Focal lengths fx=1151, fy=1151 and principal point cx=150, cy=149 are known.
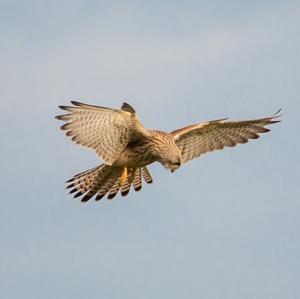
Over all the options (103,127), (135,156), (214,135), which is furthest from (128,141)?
(214,135)

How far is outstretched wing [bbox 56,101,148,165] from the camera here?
2006cm

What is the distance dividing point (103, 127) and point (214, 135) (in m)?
3.68

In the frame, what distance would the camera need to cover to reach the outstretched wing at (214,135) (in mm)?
23172

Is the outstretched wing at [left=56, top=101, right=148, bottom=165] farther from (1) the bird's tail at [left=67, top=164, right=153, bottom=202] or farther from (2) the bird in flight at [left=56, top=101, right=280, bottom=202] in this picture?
(1) the bird's tail at [left=67, top=164, right=153, bottom=202]

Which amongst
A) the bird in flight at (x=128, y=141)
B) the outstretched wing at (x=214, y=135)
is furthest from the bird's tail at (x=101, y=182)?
the outstretched wing at (x=214, y=135)

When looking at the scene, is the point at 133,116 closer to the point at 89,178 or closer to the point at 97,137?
the point at 97,137

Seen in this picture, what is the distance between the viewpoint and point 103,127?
20609 millimetres

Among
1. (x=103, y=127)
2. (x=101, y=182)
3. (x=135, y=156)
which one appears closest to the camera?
(x=103, y=127)

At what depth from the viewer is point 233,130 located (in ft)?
76.9

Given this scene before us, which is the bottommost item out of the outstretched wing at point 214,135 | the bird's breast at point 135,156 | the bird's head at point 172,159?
the bird's head at point 172,159

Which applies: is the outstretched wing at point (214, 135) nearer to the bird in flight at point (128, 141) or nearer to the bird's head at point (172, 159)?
the bird in flight at point (128, 141)

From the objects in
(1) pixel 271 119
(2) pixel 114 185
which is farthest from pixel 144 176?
(1) pixel 271 119

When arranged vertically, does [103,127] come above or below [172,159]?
above

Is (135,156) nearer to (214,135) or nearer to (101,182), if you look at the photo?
(101,182)
